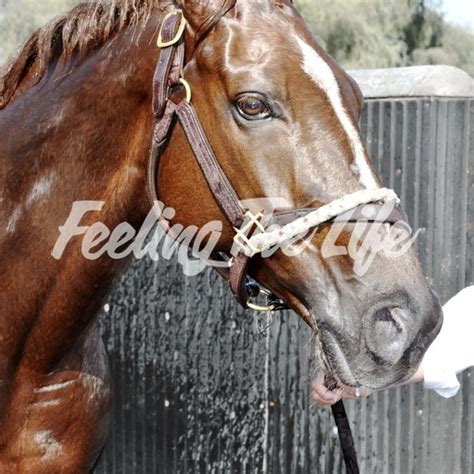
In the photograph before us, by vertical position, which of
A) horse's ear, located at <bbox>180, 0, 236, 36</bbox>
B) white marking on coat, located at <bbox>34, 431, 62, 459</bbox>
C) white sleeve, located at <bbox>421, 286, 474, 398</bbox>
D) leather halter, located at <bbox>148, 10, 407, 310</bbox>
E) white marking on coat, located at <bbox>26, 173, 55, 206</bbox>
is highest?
horse's ear, located at <bbox>180, 0, 236, 36</bbox>

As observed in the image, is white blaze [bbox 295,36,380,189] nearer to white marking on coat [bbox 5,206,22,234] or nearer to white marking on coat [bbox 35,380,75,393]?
white marking on coat [bbox 5,206,22,234]

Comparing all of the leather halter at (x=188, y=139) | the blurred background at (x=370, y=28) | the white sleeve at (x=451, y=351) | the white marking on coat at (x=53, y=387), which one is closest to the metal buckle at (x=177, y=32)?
the leather halter at (x=188, y=139)

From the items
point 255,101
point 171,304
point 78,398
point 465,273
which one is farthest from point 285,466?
point 255,101

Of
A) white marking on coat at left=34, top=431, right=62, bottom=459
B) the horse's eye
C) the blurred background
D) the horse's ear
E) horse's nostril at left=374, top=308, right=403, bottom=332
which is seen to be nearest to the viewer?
horse's nostril at left=374, top=308, right=403, bottom=332

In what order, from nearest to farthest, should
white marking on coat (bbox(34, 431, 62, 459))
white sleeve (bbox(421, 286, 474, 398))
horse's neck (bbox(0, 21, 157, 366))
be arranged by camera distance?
horse's neck (bbox(0, 21, 157, 366)) → white marking on coat (bbox(34, 431, 62, 459)) → white sleeve (bbox(421, 286, 474, 398))

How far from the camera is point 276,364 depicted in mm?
4609

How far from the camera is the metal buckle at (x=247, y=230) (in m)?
1.99

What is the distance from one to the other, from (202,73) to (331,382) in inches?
32.3

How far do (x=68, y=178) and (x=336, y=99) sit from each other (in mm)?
776

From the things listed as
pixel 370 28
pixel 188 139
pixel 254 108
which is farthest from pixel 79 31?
pixel 370 28

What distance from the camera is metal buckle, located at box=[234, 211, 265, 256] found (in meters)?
1.99

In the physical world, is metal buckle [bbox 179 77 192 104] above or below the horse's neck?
above

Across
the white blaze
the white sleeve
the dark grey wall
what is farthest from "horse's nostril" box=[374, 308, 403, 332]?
the dark grey wall

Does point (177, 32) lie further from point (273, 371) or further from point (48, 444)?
point (273, 371)
